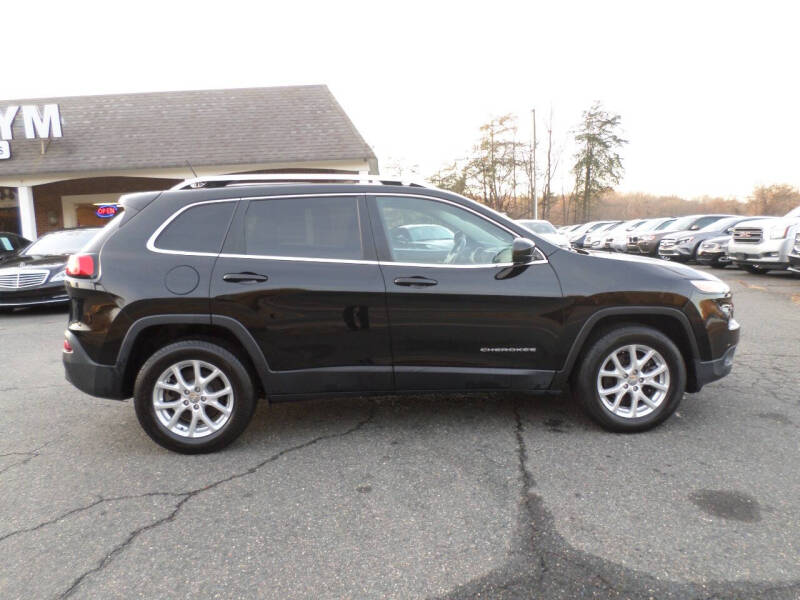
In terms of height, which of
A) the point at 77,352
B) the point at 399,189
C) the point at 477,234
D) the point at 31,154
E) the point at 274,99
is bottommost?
the point at 77,352

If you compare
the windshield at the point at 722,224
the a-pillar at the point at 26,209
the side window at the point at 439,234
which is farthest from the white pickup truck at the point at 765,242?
the a-pillar at the point at 26,209

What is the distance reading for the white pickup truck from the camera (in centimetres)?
1191

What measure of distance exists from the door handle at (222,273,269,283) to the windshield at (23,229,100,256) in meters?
8.64

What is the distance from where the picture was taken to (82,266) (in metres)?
3.55

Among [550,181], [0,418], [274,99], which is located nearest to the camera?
[0,418]

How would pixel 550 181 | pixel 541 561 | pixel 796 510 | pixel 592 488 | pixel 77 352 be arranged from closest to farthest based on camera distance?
pixel 541 561 → pixel 796 510 → pixel 592 488 → pixel 77 352 → pixel 550 181

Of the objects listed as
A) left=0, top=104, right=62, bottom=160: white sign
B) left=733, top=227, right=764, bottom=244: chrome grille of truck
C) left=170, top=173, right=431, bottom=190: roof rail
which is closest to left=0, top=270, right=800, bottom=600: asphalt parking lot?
left=170, top=173, right=431, bottom=190: roof rail

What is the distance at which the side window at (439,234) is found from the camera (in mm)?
3723

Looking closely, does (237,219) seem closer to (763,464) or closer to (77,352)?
(77,352)

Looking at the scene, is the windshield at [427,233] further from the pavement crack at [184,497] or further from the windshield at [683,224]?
the windshield at [683,224]

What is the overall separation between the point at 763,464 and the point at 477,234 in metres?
2.22

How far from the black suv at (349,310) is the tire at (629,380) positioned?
0.04ft

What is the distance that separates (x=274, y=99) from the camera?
21.2 m

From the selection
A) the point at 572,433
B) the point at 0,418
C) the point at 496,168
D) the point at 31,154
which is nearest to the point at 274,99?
the point at 31,154
